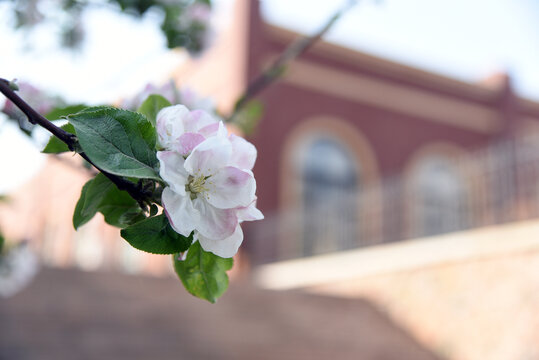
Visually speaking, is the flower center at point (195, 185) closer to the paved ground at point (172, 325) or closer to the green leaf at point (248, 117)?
the green leaf at point (248, 117)

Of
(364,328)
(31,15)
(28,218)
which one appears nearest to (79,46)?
(31,15)

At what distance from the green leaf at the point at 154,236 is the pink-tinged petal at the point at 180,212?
0.03 metres

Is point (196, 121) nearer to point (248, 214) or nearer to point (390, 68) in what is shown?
point (248, 214)

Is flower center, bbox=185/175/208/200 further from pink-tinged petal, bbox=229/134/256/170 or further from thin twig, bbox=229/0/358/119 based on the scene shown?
thin twig, bbox=229/0/358/119

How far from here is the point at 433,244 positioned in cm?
632

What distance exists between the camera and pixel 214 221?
2.02 feet

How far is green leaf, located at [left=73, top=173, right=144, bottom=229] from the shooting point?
678mm

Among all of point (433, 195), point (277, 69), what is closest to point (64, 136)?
point (277, 69)

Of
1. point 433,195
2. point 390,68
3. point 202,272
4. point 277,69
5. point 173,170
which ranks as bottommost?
point 433,195

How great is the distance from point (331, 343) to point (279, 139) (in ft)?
20.9

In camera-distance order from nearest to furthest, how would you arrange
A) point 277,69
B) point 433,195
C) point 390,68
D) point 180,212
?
1. point 180,212
2. point 277,69
3. point 433,195
4. point 390,68

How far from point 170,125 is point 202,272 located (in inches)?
6.9

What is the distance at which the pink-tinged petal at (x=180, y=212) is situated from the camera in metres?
0.58

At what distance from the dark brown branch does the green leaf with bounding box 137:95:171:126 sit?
0.13 metres
